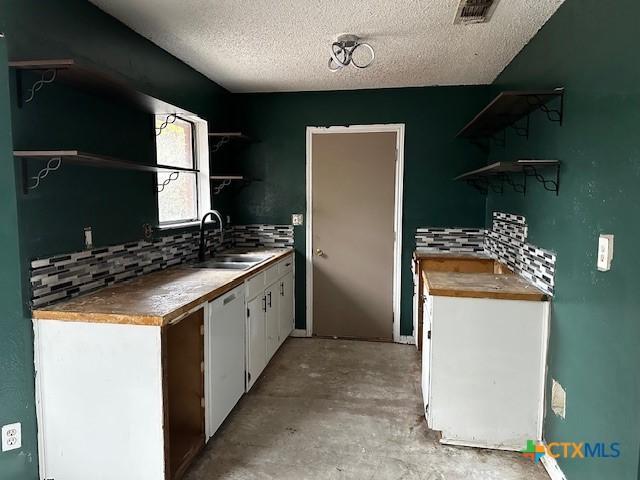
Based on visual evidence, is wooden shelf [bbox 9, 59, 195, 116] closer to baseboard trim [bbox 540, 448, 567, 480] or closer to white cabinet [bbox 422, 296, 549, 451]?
white cabinet [bbox 422, 296, 549, 451]

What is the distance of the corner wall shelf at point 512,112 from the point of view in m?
2.17

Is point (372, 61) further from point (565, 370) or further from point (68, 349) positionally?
point (68, 349)

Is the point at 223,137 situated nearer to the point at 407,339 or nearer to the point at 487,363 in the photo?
the point at 407,339

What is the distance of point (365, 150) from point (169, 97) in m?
1.82

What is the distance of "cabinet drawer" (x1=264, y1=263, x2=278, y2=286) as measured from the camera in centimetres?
331

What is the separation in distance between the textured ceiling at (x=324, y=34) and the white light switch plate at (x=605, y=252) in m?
1.32

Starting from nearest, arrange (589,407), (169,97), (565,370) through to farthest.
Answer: (589,407), (565,370), (169,97)

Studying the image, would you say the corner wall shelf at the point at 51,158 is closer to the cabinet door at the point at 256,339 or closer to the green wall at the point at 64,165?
the green wall at the point at 64,165

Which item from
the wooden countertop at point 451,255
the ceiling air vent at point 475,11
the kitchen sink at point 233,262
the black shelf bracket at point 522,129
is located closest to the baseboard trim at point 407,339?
the wooden countertop at point 451,255

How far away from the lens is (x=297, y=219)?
423cm

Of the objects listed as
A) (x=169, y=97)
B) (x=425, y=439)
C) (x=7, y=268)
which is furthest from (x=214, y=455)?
(x=169, y=97)

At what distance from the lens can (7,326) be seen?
1.81 metres

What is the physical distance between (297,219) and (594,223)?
280cm

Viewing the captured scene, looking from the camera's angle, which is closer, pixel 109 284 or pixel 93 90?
pixel 93 90
